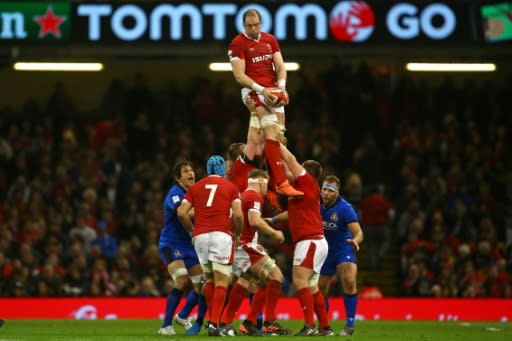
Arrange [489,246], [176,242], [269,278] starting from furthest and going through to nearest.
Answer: [489,246] < [176,242] < [269,278]

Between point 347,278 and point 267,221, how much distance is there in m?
1.78

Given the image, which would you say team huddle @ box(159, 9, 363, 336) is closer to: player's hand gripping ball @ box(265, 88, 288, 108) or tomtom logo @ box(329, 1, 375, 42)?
player's hand gripping ball @ box(265, 88, 288, 108)

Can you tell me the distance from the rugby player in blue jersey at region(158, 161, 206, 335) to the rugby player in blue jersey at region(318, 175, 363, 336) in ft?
6.44

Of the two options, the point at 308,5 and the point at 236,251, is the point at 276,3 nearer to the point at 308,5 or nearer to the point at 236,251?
the point at 308,5

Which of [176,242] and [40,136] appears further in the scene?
[40,136]

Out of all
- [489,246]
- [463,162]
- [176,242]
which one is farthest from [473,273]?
[176,242]

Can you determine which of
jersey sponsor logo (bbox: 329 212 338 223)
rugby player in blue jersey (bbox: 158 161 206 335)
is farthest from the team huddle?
jersey sponsor logo (bbox: 329 212 338 223)

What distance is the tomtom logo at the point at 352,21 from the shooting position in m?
24.3

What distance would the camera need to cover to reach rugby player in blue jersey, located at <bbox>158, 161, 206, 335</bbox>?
1677 cm

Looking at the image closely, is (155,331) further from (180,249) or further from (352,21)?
(352,21)

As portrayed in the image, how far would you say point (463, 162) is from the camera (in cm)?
2794

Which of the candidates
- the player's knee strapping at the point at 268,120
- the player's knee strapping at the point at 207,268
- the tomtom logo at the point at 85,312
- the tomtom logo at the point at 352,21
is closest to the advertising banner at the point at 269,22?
the tomtom logo at the point at 352,21

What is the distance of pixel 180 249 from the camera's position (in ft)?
56.0

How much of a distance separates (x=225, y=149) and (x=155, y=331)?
10231 millimetres
